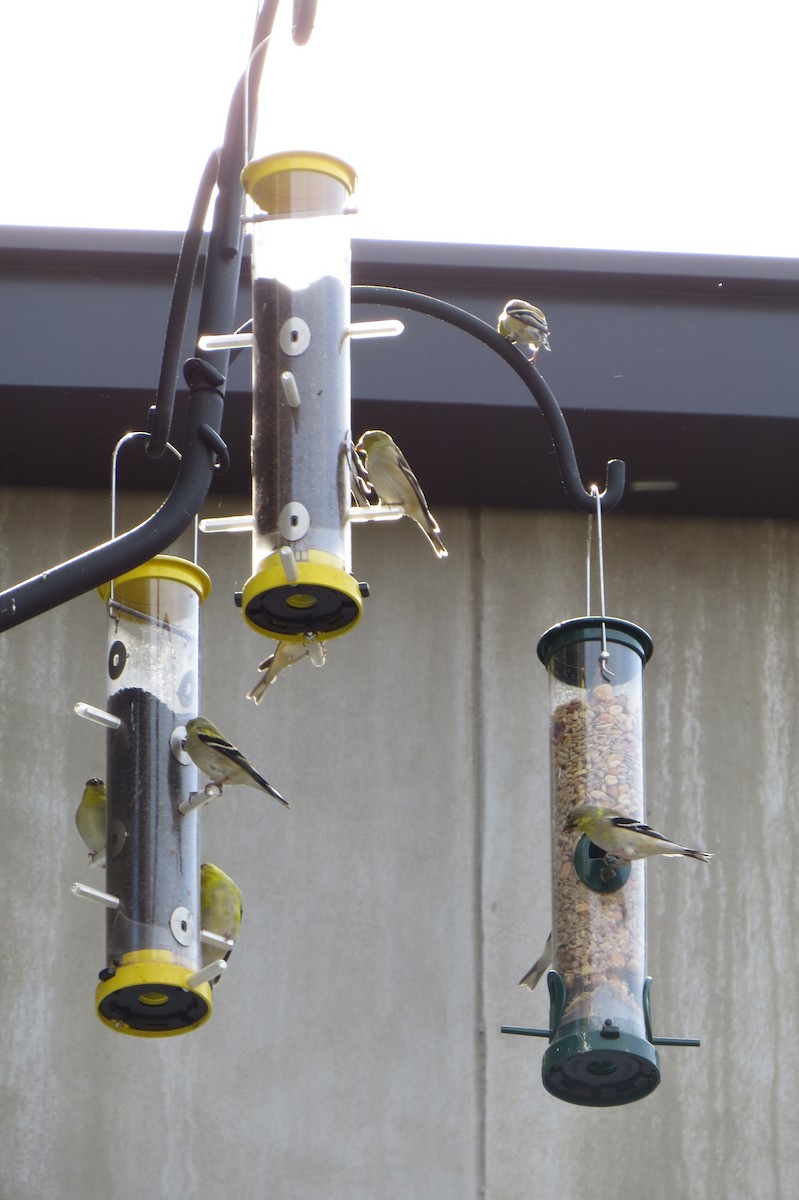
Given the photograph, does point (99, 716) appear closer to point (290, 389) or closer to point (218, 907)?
point (218, 907)

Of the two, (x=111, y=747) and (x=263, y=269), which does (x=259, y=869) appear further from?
(x=263, y=269)

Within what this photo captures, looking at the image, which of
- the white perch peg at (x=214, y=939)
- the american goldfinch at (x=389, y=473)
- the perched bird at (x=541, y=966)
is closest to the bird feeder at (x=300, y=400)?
the american goldfinch at (x=389, y=473)

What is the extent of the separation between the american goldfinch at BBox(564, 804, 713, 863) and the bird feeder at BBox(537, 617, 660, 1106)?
85 mm

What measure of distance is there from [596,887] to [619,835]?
0.87 ft

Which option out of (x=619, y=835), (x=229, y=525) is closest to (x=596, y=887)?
(x=619, y=835)

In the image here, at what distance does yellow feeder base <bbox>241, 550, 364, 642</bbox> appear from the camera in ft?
16.3

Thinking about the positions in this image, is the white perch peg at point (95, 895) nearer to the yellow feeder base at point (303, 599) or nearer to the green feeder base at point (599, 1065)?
the yellow feeder base at point (303, 599)

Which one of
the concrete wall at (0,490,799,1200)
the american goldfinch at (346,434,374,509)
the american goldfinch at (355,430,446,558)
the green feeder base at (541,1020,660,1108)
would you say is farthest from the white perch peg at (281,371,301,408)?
the concrete wall at (0,490,799,1200)

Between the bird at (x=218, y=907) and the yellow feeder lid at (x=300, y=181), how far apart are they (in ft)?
6.16

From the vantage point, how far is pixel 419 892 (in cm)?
909

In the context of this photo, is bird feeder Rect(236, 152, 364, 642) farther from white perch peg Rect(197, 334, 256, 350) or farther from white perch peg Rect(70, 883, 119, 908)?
white perch peg Rect(70, 883, 119, 908)

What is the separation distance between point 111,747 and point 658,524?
14.0ft

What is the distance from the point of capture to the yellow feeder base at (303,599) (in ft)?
16.3

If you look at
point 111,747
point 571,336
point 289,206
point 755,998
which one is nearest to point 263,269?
point 289,206
